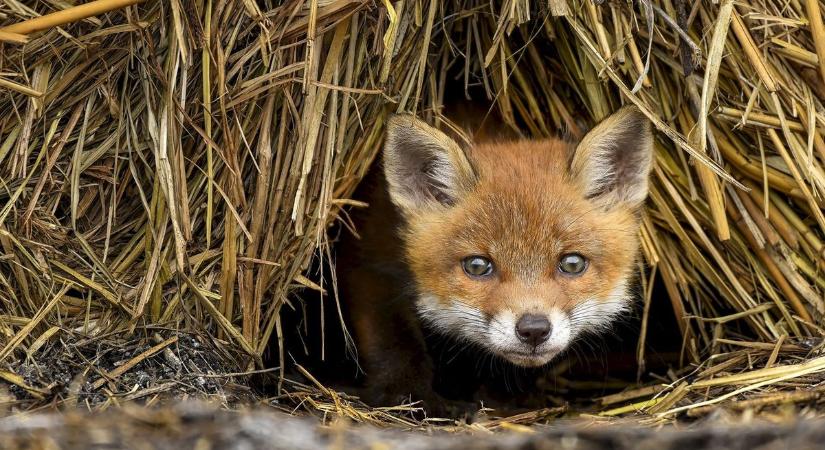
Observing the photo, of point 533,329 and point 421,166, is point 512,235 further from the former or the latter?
point 421,166

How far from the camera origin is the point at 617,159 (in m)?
4.14

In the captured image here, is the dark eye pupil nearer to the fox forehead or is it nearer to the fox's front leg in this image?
the fox forehead

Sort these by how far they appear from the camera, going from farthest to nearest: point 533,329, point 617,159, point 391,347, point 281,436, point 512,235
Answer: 1. point 391,347
2. point 617,159
3. point 512,235
4. point 533,329
5. point 281,436

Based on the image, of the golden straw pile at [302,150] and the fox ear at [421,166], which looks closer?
→ the golden straw pile at [302,150]

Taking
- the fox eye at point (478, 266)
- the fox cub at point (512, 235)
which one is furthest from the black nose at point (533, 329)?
the fox eye at point (478, 266)

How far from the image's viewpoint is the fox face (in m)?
3.83

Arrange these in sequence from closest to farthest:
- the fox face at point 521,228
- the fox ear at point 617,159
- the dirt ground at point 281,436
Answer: the dirt ground at point 281,436 < the fox face at point 521,228 < the fox ear at point 617,159

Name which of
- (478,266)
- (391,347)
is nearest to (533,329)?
(478,266)

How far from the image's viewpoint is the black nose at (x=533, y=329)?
3.63 m

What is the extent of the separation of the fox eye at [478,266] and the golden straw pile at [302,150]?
670 mm

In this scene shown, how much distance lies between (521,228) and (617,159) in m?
0.64

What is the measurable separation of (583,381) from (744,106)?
1.97 m

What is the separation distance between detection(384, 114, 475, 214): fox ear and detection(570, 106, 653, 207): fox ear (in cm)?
56

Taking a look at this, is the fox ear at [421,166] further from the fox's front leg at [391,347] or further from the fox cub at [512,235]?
the fox's front leg at [391,347]
